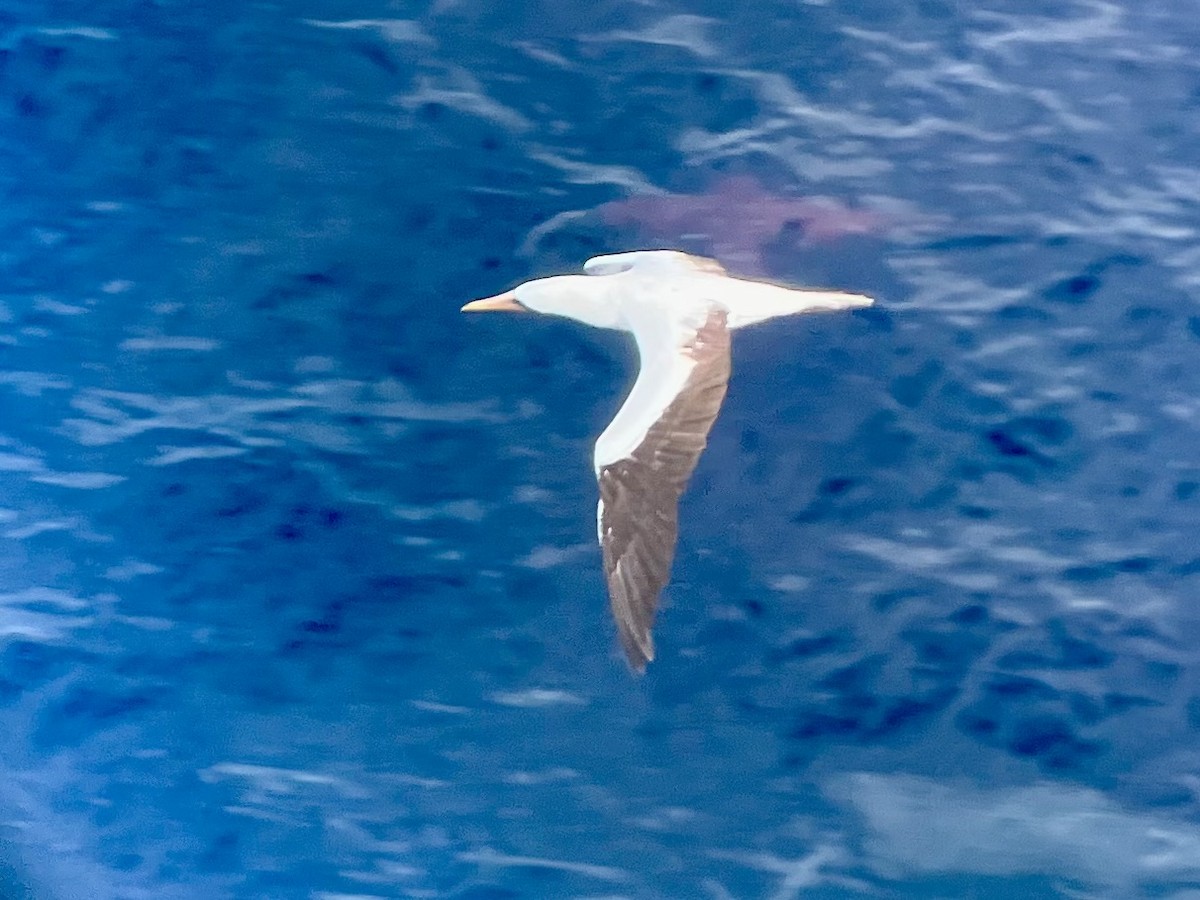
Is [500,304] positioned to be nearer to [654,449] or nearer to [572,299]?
[572,299]

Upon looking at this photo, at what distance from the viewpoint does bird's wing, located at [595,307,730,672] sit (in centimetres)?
96

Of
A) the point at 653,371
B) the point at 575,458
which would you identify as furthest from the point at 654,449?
the point at 575,458

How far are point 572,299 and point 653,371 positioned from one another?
0.12m

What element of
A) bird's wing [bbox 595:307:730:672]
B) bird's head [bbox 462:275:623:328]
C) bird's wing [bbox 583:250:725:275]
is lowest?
bird's wing [bbox 595:307:730:672]

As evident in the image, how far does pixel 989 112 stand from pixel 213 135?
2.81ft

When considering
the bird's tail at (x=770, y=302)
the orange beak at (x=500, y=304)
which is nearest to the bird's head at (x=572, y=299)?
the orange beak at (x=500, y=304)

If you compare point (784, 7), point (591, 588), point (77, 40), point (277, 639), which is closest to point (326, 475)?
point (277, 639)

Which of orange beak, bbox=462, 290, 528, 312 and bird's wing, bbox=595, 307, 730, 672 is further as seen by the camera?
orange beak, bbox=462, 290, 528, 312

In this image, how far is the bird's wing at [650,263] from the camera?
1.05 metres

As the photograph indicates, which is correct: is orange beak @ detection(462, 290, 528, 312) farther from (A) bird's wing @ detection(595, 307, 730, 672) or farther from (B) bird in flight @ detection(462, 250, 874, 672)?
(A) bird's wing @ detection(595, 307, 730, 672)

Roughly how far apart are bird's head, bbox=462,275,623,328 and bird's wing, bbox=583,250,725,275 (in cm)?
1

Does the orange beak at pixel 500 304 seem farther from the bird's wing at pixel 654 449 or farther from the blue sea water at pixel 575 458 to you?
the bird's wing at pixel 654 449

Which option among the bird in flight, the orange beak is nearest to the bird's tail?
the bird in flight

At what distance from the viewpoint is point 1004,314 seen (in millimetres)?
1089
